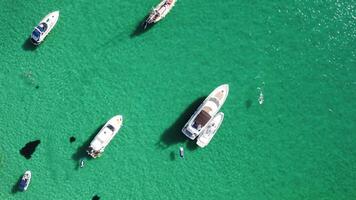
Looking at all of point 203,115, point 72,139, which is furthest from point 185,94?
point 72,139

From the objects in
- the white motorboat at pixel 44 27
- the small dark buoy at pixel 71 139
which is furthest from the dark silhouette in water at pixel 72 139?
the white motorboat at pixel 44 27

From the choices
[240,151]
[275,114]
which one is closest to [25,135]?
[240,151]

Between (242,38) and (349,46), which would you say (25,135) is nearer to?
(242,38)

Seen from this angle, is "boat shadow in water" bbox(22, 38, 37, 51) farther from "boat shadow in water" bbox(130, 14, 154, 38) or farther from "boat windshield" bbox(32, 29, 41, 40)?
"boat shadow in water" bbox(130, 14, 154, 38)

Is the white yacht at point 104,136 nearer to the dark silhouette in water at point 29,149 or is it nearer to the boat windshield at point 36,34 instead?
the dark silhouette in water at point 29,149

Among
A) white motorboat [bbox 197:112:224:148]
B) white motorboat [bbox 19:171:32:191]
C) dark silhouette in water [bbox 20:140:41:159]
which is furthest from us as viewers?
dark silhouette in water [bbox 20:140:41:159]

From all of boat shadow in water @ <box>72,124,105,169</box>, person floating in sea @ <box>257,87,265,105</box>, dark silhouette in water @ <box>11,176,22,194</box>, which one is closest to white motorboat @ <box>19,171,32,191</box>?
dark silhouette in water @ <box>11,176,22,194</box>

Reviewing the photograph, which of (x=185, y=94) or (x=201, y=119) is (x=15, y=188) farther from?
(x=201, y=119)
